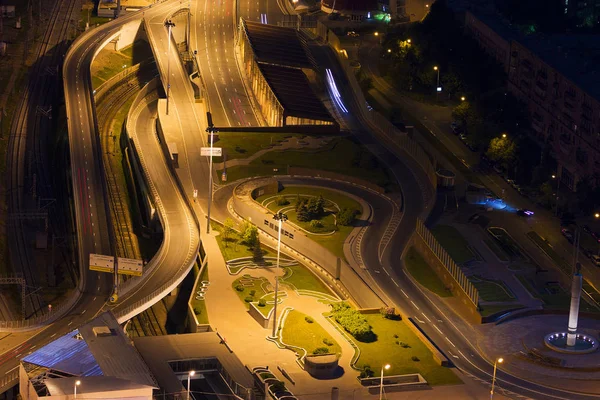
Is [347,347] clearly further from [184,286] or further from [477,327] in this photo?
[184,286]

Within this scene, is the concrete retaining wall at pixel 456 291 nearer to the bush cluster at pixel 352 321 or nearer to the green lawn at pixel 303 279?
the bush cluster at pixel 352 321

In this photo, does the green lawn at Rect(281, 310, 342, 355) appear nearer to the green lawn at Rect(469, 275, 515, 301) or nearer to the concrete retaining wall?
the concrete retaining wall

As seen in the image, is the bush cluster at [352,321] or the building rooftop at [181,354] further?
the bush cluster at [352,321]

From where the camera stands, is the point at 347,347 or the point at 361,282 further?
the point at 361,282

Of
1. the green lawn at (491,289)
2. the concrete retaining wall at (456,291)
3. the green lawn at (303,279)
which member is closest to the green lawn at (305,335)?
the green lawn at (303,279)

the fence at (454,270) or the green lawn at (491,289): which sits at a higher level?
the fence at (454,270)

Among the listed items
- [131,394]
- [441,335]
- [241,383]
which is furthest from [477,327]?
[131,394]
